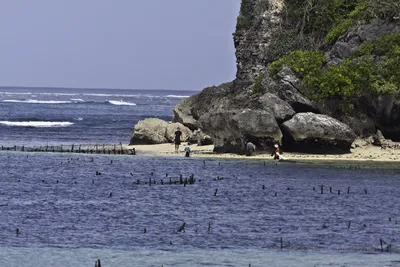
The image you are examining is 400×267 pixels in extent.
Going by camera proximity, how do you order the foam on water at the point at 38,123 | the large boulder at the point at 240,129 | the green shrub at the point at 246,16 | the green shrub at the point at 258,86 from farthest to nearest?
the foam on water at the point at 38,123 → the green shrub at the point at 246,16 → the green shrub at the point at 258,86 → the large boulder at the point at 240,129

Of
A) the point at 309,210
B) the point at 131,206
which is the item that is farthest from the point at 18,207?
the point at 309,210

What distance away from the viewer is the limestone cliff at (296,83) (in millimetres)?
58000

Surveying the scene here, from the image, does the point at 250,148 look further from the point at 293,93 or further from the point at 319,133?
the point at 293,93

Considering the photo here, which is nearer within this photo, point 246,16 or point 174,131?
point 174,131

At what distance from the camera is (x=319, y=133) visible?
186ft

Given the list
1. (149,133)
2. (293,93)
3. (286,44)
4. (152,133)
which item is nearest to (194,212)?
(293,93)

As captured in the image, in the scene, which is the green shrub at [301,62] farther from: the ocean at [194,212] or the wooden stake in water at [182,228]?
the wooden stake in water at [182,228]

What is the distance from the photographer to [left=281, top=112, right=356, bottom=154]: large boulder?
56500mm

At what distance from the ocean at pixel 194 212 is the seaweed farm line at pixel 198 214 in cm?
5

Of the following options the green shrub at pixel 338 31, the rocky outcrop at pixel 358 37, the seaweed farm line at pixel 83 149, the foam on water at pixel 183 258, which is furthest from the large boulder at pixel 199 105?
the foam on water at pixel 183 258

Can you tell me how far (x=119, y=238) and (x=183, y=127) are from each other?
4181cm

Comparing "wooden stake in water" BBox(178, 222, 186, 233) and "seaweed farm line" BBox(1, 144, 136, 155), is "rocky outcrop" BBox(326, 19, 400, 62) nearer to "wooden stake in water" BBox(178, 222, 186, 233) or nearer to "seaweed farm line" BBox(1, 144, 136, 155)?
"seaweed farm line" BBox(1, 144, 136, 155)

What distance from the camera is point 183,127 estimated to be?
7206 cm

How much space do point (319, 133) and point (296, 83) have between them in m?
6.92
